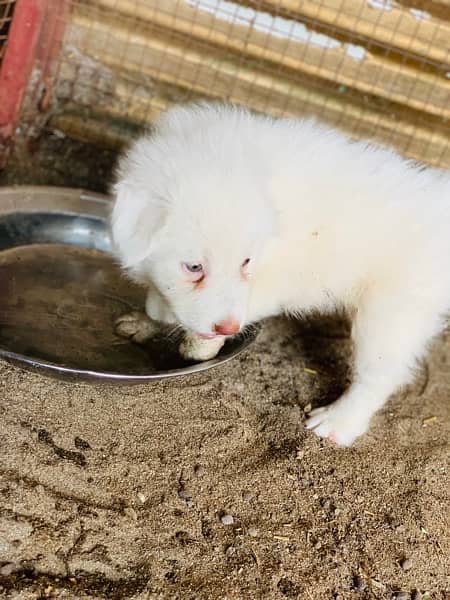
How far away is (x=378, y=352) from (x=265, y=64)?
208cm

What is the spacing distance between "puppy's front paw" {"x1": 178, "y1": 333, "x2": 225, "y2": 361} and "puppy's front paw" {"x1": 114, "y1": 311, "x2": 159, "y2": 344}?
0.24 m

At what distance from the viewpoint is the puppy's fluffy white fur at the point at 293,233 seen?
2590mm

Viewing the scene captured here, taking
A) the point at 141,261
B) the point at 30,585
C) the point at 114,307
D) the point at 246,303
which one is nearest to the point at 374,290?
the point at 246,303

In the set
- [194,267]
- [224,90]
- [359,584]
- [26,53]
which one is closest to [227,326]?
[194,267]

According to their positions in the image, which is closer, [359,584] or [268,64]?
[359,584]

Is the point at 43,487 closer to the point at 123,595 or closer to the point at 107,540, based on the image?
the point at 107,540

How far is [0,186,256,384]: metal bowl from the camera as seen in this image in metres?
2.85

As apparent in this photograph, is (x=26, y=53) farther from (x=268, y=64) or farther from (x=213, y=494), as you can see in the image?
(x=213, y=494)

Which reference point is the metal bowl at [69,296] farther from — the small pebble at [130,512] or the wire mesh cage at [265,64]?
the wire mesh cage at [265,64]

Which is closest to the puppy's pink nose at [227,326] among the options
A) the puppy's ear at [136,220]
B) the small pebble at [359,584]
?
the puppy's ear at [136,220]

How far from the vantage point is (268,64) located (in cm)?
425

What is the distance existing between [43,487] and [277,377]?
1.28 metres

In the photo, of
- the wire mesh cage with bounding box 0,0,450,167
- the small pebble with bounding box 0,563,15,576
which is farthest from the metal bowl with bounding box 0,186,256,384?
the wire mesh cage with bounding box 0,0,450,167

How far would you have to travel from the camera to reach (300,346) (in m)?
3.60
